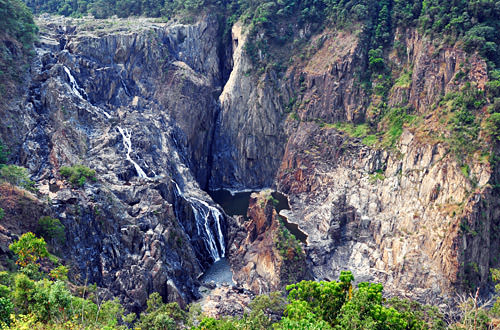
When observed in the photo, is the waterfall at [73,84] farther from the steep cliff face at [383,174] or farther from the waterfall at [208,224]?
the steep cliff face at [383,174]

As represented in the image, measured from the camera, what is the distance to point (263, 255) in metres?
50.1

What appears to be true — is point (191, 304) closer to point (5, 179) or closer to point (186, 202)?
point (186, 202)

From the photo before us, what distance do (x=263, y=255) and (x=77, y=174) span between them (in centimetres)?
1920

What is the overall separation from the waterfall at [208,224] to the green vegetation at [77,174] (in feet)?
34.2

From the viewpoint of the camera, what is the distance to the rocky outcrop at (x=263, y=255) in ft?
158

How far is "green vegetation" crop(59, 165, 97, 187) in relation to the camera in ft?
152

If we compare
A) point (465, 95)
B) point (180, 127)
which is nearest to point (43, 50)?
point (180, 127)

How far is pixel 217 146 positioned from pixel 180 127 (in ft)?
25.3

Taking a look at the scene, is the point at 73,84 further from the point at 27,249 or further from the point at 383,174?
the point at 383,174

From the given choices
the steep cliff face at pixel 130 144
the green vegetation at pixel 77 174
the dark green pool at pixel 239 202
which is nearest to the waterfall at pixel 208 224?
the steep cliff face at pixel 130 144

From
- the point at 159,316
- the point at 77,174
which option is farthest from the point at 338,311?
the point at 77,174

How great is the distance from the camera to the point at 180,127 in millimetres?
68375

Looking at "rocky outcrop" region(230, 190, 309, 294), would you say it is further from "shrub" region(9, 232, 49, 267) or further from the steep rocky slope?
"shrub" region(9, 232, 49, 267)

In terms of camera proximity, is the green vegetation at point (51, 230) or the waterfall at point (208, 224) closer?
the green vegetation at point (51, 230)
